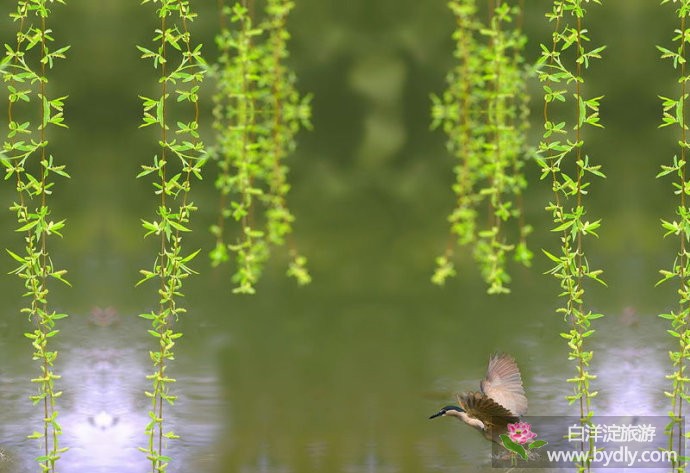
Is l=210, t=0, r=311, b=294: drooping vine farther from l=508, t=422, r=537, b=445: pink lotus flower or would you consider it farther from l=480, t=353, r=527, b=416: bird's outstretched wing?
l=508, t=422, r=537, b=445: pink lotus flower

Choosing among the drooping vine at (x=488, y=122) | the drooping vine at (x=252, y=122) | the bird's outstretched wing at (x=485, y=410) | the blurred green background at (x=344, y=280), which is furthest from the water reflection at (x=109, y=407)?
the drooping vine at (x=488, y=122)

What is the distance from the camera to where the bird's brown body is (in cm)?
308

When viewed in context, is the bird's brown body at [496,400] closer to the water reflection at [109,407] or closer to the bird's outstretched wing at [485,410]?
the bird's outstretched wing at [485,410]

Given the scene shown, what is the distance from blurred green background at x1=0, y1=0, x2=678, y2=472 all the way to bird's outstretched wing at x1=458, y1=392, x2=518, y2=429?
14 cm

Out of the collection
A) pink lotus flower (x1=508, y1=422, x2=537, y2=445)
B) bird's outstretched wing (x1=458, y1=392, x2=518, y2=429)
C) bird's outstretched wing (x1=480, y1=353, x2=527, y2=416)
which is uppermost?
bird's outstretched wing (x1=480, y1=353, x2=527, y2=416)

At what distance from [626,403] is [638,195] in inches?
94.2

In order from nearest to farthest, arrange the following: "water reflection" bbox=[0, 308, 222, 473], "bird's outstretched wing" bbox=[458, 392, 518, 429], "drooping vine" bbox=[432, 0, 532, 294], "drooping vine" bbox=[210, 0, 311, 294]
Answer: "bird's outstretched wing" bbox=[458, 392, 518, 429] < "water reflection" bbox=[0, 308, 222, 473] < "drooping vine" bbox=[210, 0, 311, 294] < "drooping vine" bbox=[432, 0, 532, 294]

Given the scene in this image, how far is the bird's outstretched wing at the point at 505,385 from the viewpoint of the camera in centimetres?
312

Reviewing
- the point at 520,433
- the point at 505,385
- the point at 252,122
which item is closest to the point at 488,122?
the point at 252,122

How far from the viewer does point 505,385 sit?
3133mm

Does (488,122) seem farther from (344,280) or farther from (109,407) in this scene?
(109,407)

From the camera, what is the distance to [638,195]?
584 centimetres

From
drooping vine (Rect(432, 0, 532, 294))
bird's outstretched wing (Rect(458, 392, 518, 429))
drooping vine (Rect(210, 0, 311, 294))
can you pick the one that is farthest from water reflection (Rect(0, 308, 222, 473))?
drooping vine (Rect(432, 0, 532, 294))

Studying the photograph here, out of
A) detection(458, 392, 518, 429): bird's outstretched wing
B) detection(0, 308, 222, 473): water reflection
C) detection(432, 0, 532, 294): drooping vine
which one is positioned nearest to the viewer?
detection(458, 392, 518, 429): bird's outstretched wing
